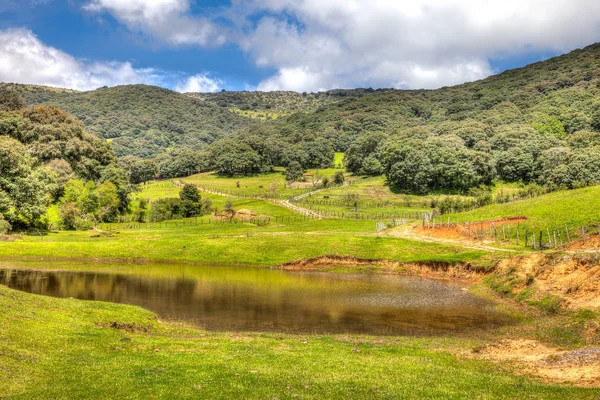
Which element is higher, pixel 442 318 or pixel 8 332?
pixel 8 332

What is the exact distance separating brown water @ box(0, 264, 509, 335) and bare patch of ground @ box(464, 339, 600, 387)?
534 cm

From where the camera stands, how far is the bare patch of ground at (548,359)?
1834 centimetres

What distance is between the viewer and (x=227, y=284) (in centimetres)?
4559

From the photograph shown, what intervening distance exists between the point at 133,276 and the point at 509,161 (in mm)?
124017

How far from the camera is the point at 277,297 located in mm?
39531

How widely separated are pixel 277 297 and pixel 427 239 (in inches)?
1364

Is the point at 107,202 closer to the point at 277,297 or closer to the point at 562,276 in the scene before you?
the point at 277,297

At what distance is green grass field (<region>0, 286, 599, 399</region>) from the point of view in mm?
15367

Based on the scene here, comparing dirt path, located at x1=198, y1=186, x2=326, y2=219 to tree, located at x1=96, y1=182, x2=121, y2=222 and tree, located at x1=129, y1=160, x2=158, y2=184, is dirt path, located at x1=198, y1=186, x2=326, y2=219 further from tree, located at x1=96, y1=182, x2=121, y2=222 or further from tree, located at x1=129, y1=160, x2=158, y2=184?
tree, located at x1=129, y1=160, x2=158, y2=184

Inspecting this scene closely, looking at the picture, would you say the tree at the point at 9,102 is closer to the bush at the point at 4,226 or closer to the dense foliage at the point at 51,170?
the dense foliage at the point at 51,170

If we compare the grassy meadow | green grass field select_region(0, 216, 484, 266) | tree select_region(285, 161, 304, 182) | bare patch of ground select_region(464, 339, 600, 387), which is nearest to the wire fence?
green grass field select_region(0, 216, 484, 266)

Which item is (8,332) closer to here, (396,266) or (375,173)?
(396,266)

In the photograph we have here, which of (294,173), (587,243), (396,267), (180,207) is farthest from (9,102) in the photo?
(587,243)

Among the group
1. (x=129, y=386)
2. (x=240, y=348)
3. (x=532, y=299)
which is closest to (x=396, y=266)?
(x=532, y=299)
